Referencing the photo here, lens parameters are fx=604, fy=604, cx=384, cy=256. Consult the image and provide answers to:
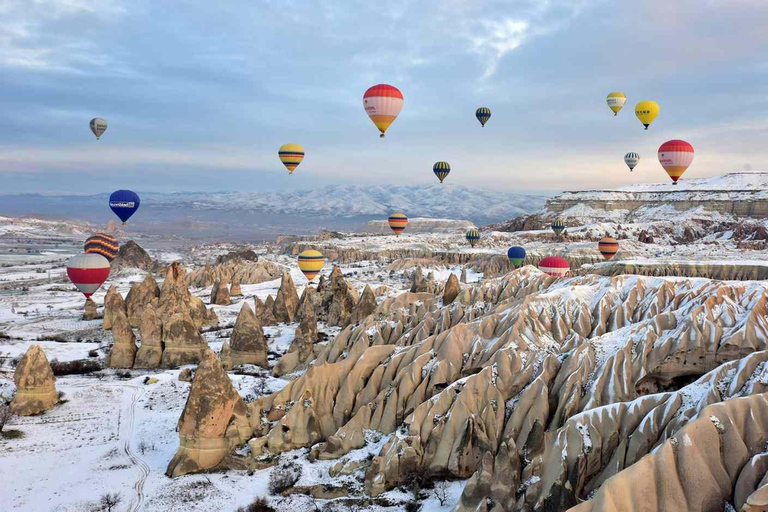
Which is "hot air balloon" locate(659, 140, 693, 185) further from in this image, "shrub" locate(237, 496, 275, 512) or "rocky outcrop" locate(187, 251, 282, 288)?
"shrub" locate(237, 496, 275, 512)

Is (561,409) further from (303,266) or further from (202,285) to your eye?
(202,285)

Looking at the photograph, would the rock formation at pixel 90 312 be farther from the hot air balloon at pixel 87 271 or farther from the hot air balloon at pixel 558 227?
the hot air balloon at pixel 558 227

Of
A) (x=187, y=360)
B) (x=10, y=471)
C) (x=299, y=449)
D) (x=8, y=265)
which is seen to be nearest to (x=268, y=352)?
(x=187, y=360)

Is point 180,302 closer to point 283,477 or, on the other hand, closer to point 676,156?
point 283,477

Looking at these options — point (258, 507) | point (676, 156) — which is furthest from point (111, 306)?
point (676, 156)

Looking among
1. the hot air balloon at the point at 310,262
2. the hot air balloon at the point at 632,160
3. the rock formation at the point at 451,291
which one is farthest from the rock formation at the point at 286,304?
the hot air balloon at the point at 632,160

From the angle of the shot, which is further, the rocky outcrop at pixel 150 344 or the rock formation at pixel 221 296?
the rock formation at pixel 221 296

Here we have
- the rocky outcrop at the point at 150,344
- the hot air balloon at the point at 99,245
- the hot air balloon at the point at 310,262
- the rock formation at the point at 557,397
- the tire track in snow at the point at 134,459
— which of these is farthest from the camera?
the hot air balloon at the point at 99,245
